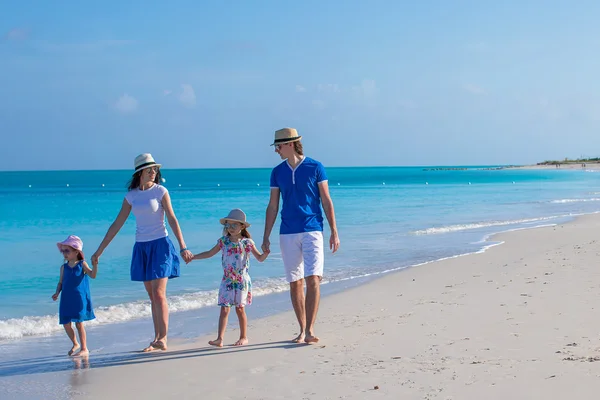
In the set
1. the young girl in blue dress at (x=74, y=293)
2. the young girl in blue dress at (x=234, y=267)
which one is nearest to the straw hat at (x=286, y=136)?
the young girl in blue dress at (x=234, y=267)

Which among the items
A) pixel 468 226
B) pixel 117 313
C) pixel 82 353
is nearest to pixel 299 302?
pixel 82 353

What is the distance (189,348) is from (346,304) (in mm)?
2521

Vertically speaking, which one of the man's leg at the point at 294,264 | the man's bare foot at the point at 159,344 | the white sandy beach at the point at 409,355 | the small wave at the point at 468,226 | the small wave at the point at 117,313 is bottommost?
the small wave at the point at 468,226

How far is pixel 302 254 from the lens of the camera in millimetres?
5879

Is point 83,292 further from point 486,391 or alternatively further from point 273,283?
point 273,283

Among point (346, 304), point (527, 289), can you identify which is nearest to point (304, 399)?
point (346, 304)

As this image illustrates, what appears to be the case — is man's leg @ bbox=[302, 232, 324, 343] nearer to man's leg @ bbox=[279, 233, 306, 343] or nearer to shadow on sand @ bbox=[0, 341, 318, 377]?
man's leg @ bbox=[279, 233, 306, 343]

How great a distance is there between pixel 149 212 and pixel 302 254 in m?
1.37

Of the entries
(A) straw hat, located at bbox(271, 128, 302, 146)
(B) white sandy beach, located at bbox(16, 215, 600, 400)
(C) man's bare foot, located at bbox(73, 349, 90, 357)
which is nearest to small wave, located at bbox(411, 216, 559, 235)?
(B) white sandy beach, located at bbox(16, 215, 600, 400)

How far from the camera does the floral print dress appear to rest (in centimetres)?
603

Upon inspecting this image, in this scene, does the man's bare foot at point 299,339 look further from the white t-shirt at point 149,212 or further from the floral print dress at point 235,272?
the white t-shirt at point 149,212

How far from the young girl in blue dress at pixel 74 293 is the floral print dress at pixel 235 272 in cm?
118

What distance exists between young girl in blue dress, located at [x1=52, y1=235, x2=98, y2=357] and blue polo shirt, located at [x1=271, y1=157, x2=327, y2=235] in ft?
6.05

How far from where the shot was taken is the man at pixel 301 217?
229 inches
